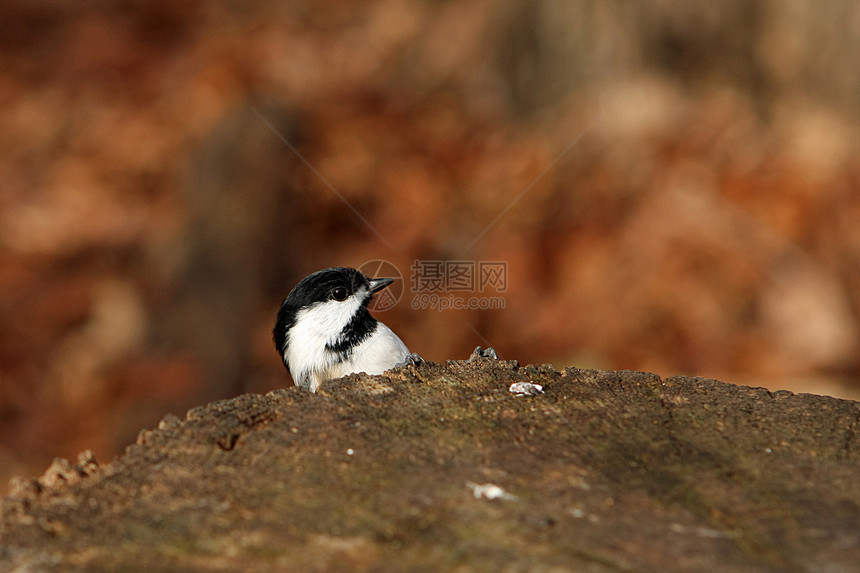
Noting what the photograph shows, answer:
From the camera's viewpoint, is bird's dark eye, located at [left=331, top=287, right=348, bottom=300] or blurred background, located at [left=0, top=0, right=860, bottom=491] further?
blurred background, located at [left=0, top=0, right=860, bottom=491]

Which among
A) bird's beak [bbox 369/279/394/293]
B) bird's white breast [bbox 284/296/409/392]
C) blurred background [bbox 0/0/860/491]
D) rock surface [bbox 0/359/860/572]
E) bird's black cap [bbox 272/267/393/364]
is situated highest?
blurred background [bbox 0/0/860/491]

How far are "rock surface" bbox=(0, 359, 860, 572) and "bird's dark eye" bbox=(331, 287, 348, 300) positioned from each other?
4.55 ft

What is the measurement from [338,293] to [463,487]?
6.28 ft

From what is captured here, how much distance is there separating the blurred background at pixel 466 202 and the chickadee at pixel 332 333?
55.5 inches

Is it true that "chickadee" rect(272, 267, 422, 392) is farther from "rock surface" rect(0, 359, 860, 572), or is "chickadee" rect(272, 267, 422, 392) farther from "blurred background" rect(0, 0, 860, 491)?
"blurred background" rect(0, 0, 860, 491)

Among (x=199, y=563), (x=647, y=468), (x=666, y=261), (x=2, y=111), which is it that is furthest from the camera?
(x=2, y=111)

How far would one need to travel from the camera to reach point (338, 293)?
3295 mm

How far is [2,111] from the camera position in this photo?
554 cm

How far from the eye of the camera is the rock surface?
1295 mm

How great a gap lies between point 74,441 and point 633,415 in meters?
3.39

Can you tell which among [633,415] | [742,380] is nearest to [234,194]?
[742,380]

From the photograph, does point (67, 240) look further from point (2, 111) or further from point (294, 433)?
point (294, 433)

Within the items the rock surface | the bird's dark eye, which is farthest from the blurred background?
the rock surface

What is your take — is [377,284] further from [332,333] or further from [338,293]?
[332,333]
